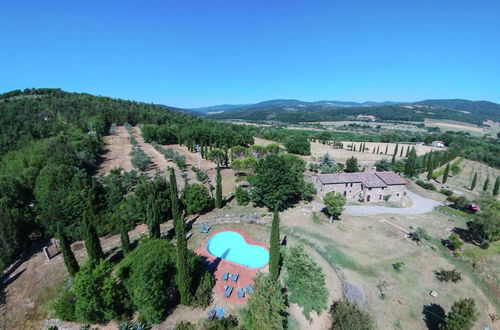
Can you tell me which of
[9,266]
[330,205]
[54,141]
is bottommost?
[9,266]

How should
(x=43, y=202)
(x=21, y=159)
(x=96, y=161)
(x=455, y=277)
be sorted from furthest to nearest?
(x=96, y=161)
(x=21, y=159)
(x=43, y=202)
(x=455, y=277)

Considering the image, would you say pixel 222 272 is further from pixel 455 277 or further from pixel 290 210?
pixel 455 277

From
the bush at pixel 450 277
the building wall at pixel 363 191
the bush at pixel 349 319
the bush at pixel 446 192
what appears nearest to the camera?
the bush at pixel 349 319

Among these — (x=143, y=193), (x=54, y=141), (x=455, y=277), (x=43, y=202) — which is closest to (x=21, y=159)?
(x=54, y=141)

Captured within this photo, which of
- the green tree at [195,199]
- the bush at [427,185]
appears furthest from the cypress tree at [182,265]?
the bush at [427,185]

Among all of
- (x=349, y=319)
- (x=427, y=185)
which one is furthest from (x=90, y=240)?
(x=427, y=185)

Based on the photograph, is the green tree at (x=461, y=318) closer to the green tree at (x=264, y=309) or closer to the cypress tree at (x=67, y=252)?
the green tree at (x=264, y=309)

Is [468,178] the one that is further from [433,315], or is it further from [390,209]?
[433,315]

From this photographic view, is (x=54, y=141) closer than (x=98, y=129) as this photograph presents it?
Yes
